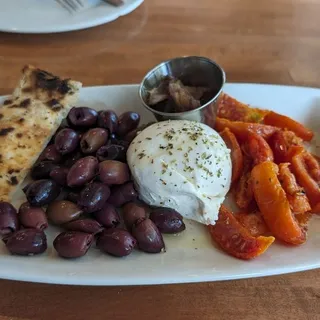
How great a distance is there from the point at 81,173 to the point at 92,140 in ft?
0.51

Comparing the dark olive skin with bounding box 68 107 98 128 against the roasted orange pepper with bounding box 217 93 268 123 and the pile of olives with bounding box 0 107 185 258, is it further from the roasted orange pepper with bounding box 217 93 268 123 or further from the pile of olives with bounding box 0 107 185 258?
the roasted orange pepper with bounding box 217 93 268 123

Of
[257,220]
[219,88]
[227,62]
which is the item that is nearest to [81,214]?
[257,220]

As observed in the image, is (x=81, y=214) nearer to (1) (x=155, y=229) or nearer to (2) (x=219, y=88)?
(1) (x=155, y=229)

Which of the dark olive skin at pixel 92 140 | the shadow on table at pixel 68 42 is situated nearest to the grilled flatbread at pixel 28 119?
the dark olive skin at pixel 92 140

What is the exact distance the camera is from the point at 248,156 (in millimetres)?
1503

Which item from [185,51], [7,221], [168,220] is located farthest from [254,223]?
[185,51]

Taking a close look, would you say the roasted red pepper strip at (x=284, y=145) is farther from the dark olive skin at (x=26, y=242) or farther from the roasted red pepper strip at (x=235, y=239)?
the dark olive skin at (x=26, y=242)

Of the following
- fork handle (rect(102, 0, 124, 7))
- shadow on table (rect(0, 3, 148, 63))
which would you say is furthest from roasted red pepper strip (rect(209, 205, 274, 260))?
fork handle (rect(102, 0, 124, 7))

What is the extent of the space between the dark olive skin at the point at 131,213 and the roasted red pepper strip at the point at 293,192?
0.42 meters

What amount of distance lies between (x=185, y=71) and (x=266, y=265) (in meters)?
0.82

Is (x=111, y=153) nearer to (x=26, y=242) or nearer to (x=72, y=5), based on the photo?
(x=26, y=242)

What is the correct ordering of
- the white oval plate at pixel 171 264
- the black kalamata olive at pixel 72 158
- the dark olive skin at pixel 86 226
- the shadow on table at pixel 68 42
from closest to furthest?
1. the white oval plate at pixel 171 264
2. the dark olive skin at pixel 86 226
3. the black kalamata olive at pixel 72 158
4. the shadow on table at pixel 68 42

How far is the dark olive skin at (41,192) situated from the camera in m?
1.32

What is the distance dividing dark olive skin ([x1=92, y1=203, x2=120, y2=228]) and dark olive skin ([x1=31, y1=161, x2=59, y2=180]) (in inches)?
8.6
